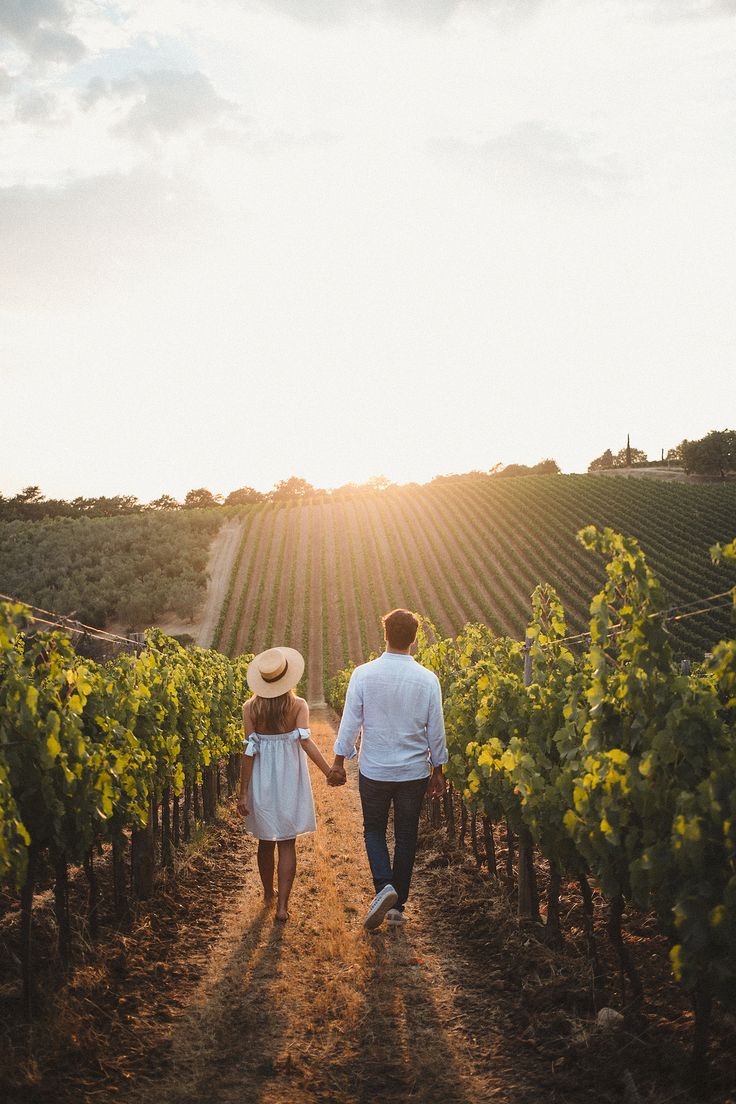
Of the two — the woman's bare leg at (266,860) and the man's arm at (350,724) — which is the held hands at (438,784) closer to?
the man's arm at (350,724)

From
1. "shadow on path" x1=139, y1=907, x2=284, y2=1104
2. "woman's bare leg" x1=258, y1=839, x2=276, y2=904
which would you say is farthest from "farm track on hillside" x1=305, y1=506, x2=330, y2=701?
"shadow on path" x1=139, y1=907, x2=284, y2=1104

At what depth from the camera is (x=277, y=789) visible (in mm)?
5945

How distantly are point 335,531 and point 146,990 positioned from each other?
2022 inches

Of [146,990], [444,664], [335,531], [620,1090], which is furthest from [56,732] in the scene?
[335,531]

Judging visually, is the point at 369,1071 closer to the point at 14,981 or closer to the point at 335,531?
the point at 14,981

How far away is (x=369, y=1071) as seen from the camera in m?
3.74

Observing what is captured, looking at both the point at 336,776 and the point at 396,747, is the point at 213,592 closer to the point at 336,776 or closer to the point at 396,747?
the point at 336,776

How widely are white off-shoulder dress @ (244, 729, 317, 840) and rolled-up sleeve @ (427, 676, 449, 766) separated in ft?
3.06

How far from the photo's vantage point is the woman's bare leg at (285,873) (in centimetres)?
589

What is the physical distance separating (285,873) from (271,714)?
1140mm

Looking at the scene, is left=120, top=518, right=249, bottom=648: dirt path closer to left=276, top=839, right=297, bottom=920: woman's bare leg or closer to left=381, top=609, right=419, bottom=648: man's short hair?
left=276, top=839, right=297, bottom=920: woman's bare leg

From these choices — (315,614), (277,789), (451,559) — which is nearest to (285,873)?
(277,789)

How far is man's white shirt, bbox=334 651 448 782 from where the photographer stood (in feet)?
18.1

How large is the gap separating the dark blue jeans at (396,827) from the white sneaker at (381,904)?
107 millimetres
